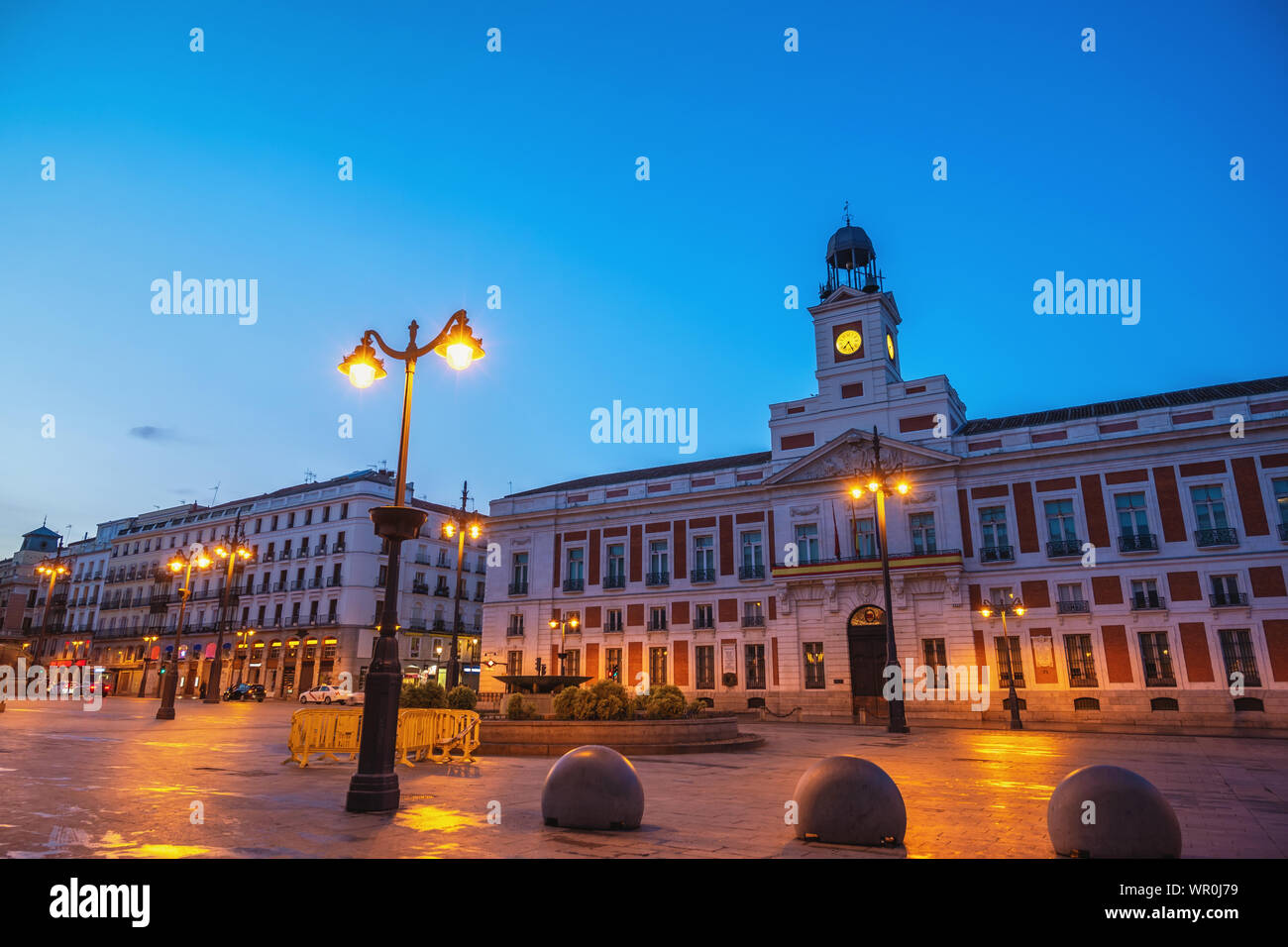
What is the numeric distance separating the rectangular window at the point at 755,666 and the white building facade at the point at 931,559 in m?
0.16

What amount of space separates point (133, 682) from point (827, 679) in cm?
6084

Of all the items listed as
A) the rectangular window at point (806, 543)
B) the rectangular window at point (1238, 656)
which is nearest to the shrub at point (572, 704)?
Result: the rectangular window at point (806, 543)

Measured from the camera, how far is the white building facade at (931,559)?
2966cm

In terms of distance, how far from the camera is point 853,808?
6328 mm

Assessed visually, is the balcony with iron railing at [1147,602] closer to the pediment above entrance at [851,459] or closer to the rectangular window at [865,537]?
the pediment above entrance at [851,459]

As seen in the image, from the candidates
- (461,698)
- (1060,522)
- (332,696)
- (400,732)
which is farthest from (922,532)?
(332,696)

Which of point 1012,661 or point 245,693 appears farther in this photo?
point 245,693

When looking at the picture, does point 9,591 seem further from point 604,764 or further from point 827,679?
point 604,764

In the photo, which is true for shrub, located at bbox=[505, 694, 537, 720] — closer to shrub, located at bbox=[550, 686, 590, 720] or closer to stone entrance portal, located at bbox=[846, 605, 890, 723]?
shrub, located at bbox=[550, 686, 590, 720]

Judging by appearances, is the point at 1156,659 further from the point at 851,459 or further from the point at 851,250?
the point at 851,250

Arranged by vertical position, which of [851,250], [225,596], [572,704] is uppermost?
[851,250]

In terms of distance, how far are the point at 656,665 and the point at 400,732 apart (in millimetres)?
28954
